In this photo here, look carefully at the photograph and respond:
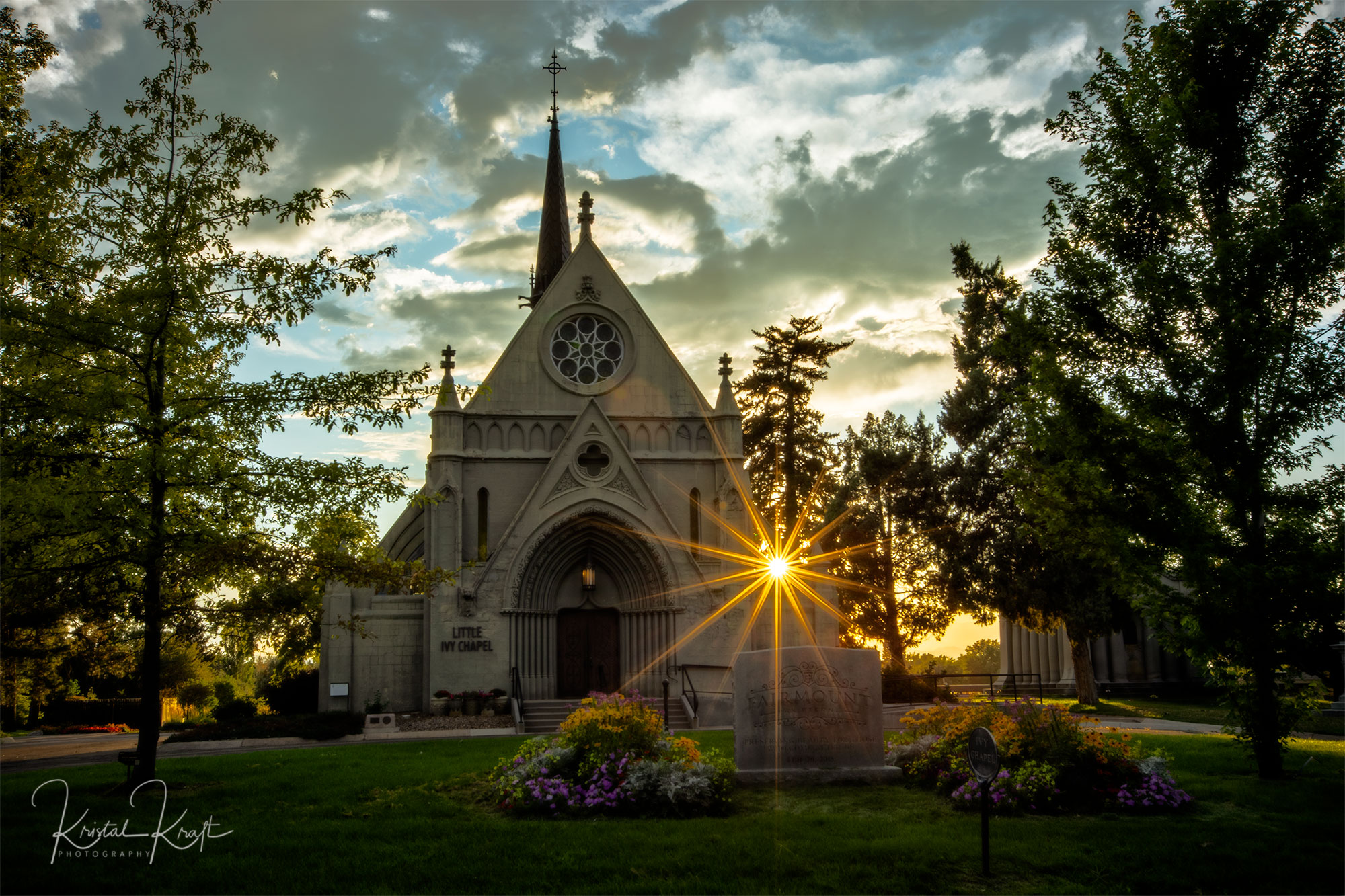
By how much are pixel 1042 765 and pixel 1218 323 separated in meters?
5.94

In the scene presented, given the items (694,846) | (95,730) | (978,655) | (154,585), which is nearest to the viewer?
(694,846)

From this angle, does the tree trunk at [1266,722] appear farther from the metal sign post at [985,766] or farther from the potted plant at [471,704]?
the potted plant at [471,704]

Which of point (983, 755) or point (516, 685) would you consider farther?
point (516, 685)

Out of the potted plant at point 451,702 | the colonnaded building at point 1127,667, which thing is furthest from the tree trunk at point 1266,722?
the colonnaded building at point 1127,667

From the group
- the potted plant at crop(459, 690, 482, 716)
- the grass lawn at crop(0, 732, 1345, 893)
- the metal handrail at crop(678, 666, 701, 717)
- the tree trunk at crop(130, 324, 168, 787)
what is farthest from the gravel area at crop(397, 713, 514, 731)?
the tree trunk at crop(130, 324, 168, 787)

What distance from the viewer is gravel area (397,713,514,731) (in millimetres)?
22031

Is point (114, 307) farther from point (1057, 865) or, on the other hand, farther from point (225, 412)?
point (1057, 865)

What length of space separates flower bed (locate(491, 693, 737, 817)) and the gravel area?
1062cm

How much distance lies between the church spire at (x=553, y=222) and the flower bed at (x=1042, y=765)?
28.6m

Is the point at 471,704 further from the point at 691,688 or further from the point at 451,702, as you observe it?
the point at 691,688

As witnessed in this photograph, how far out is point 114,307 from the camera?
35.8 feet

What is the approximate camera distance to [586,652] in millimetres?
26844

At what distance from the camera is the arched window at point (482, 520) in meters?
26.9
